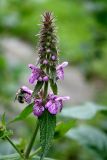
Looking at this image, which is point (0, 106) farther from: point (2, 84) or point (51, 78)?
point (51, 78)

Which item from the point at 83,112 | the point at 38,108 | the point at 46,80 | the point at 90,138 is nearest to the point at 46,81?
the point at 46,80

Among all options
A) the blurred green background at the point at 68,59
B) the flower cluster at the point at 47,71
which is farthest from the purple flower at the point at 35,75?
the blurred green background at the point at 68,59

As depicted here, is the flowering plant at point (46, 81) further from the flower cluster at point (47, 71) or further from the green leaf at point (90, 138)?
the green leaf at point (90, 138)

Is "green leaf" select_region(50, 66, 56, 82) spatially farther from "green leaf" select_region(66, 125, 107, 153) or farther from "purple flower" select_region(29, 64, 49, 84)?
"green leaf" select_region(66, 125, 107, 153)

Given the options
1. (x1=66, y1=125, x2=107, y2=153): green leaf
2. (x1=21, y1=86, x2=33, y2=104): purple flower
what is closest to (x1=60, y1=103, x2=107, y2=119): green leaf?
(x1=66, y1=125, x2=107, y2=153): green leaf

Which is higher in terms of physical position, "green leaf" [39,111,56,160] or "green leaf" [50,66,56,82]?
"green leaf" [50,66,56,82]

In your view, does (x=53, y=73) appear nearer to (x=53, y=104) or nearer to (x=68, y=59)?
(x=53, y=104)

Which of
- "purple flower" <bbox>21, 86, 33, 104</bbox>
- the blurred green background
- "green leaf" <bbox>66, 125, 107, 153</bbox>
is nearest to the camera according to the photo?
"purple flower" <bbox>21, 86, 33, 104</bbox>
